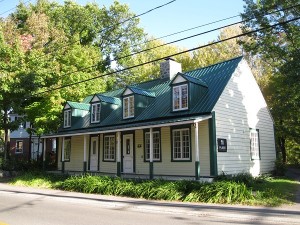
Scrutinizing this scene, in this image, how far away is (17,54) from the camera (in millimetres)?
23344

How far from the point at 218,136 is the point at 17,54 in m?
16.4

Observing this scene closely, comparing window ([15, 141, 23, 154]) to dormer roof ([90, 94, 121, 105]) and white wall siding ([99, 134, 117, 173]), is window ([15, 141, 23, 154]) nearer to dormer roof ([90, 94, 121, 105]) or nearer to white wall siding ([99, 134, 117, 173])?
dormer roof ([90, 94, 121, 105])

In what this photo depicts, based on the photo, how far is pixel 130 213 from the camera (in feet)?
33.3

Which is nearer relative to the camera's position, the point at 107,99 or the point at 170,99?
the point at 170,99

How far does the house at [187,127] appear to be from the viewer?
16.0 metres

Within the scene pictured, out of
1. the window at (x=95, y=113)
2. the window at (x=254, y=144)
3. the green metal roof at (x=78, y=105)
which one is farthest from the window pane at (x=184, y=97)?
the green metal roof at (x=78, y=105)

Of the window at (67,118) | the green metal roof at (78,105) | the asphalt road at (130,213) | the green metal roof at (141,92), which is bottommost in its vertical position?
the asphalt road at (130,213)

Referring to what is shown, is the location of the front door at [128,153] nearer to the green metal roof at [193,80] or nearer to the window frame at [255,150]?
the green metal roof at [193,80]

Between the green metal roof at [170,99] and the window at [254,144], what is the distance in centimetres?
417

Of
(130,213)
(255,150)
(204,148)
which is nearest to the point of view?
(130,213)

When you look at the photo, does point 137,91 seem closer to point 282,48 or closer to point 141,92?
point 141,92

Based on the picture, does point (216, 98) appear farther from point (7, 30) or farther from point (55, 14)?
point (55, 14)

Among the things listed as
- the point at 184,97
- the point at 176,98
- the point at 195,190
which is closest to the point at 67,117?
→ the point at 176,98

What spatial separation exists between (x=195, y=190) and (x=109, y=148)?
10196mm
